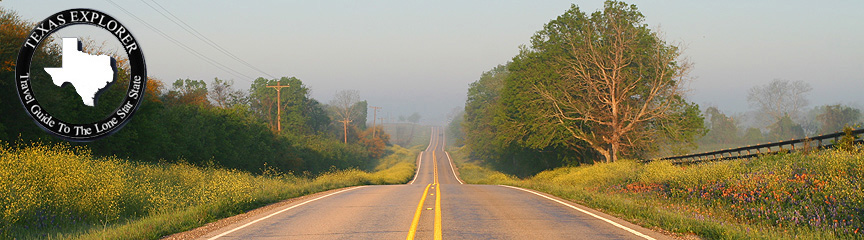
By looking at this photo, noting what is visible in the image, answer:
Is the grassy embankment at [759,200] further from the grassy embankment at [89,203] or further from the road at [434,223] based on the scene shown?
the grassy embankment at [89,203]

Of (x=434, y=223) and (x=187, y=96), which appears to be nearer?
(x=434, y=223)

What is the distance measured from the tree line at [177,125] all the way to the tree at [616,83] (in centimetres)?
2627

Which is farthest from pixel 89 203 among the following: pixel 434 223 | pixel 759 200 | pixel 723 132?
pixel 723 132

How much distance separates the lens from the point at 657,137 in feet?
130

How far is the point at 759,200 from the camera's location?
13.4 m

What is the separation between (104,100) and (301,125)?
7200 cm

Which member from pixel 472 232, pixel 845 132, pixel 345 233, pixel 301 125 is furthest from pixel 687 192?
pixel 301 125

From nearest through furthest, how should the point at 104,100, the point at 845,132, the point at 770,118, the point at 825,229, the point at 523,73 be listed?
the point at 825,229 < the point at 845,132 < the point at 104,100 < the point at 523,73 < the point at 770,118

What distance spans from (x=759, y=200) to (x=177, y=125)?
39329 millimetres

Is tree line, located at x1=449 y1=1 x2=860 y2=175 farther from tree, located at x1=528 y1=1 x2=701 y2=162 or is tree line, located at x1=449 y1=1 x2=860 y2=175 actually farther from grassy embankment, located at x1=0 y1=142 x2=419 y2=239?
Result: grassy embankment, located at x1=0 y1=142 x2=419 y2=239

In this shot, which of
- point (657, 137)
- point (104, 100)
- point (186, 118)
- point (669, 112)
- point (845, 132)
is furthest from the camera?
point (186, 118)

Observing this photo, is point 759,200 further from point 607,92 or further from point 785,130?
point 785,130

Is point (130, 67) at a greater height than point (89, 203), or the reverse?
point (130, 67)

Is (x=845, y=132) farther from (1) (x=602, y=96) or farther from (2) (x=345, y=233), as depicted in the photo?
(1) (x=602, y=96)
